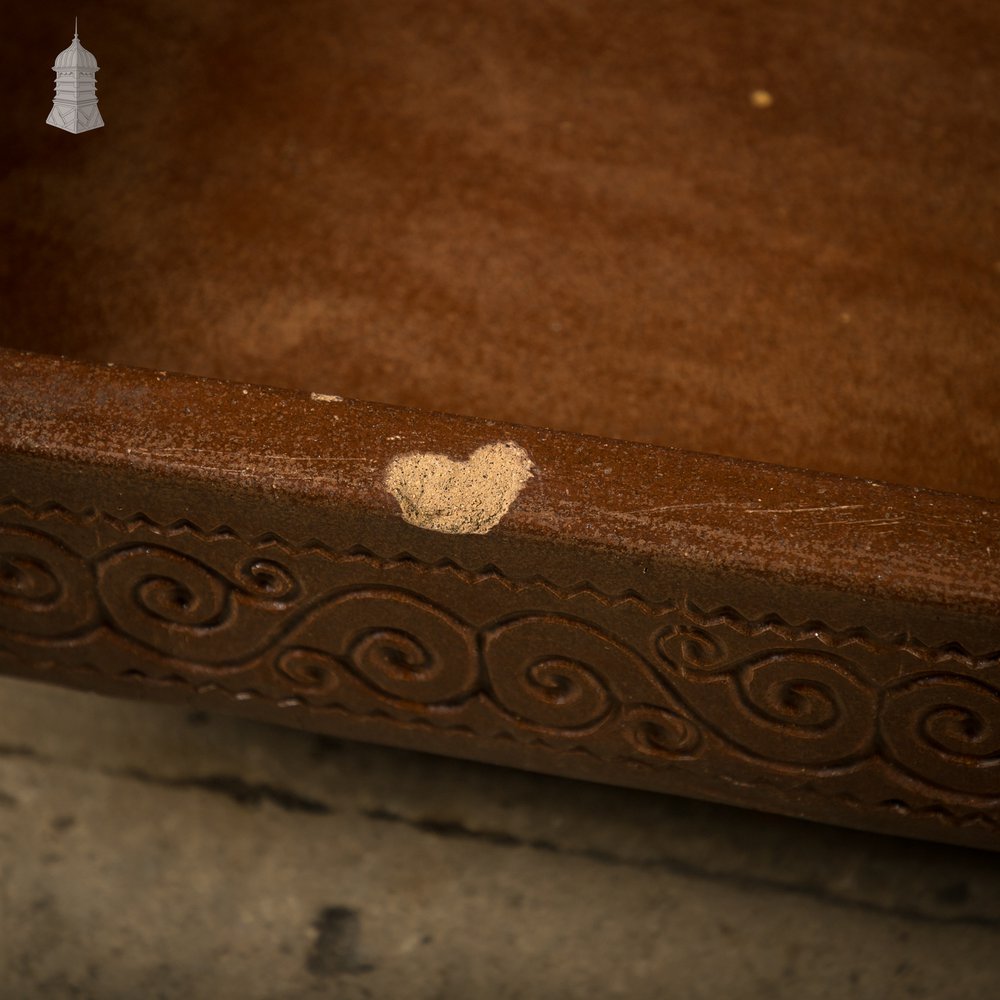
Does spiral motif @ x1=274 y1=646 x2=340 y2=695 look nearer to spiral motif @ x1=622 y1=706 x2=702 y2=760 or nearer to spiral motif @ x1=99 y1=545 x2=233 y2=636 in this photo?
spiral motif @ x1=99 y1=545 x2=233 y2=636

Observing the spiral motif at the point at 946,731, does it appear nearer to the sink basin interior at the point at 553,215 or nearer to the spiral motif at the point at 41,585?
the sink basin interior at the point at 553,215

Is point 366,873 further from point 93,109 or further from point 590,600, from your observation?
point 93,109

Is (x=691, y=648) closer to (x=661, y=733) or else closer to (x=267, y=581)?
(x=661, y=733)

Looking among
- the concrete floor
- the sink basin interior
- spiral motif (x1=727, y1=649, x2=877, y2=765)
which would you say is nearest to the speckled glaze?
spiral motif (x1=727, y1=649, x2=877, y2=765)

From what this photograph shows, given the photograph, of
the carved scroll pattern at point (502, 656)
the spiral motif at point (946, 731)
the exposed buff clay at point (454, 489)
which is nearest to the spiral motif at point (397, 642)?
the carved scroll pattern at point (502, 656)

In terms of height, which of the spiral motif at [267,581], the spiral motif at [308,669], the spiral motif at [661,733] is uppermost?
the spiral motif at [267,581]

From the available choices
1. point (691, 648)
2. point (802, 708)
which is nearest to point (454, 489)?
point (691, 648)
